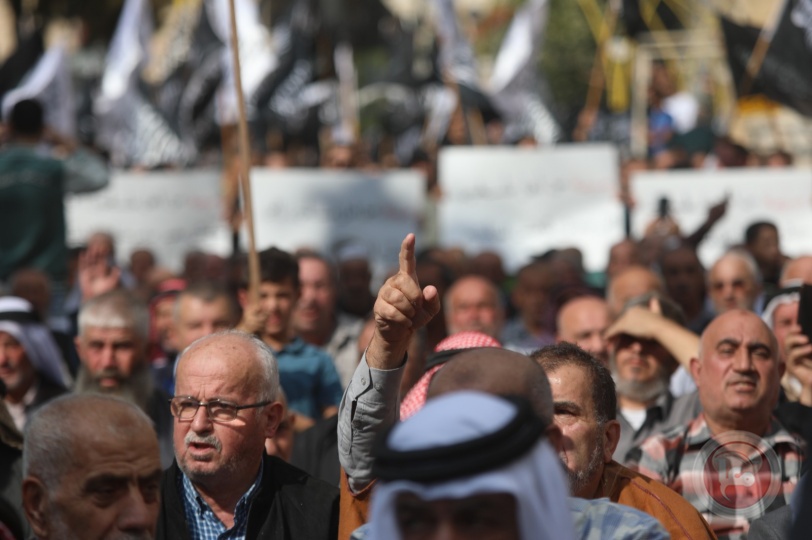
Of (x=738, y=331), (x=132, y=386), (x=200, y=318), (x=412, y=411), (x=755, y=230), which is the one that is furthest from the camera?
(x=755, y=230)

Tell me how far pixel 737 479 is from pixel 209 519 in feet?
5.37

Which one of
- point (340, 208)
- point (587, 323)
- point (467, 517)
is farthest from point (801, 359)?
point (340, 208)

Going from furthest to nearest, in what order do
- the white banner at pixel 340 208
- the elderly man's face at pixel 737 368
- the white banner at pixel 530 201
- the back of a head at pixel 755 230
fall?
1. the white banner at pixel 530 201
2. the white banner at pixel 340 208
3. the back of a head at pixel 755 230
4. the elderly man's face at pixel 737 368

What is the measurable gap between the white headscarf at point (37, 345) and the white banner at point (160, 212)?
20.2 feet

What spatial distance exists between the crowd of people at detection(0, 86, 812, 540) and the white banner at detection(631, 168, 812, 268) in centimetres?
276

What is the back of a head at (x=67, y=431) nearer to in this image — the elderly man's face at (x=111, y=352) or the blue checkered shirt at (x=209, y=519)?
the blue checkered shirt at (x=209, y=519)

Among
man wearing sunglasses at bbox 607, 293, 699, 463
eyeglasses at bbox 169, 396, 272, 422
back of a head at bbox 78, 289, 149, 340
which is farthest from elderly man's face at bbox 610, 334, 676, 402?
eyeglasses at bbox 169, 396, 272, 422

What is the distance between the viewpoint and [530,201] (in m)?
13.7

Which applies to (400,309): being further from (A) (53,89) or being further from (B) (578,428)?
(A) (53,89)

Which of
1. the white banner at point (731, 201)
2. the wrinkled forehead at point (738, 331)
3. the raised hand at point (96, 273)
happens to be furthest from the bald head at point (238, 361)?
the white banner at point (731, 201)

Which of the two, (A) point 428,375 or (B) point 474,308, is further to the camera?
(B) point 474,308

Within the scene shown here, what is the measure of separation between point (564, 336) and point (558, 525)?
4929 millimetres

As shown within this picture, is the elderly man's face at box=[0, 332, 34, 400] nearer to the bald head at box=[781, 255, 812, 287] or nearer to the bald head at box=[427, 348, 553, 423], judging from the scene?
the bald head at box=[781, 255, 812, 287]

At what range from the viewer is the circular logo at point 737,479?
481 centimetres
